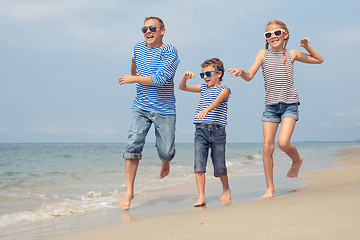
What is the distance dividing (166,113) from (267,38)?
4.96 feet

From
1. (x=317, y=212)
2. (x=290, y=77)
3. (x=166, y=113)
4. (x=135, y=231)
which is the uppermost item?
(x=290, y=77)

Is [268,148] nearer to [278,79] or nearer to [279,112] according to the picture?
[279,112]

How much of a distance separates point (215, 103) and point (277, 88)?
80cm

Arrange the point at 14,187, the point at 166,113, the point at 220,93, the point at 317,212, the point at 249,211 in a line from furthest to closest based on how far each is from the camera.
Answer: the point at 14,187 < the point at 166,113 < the point at 220,93 < the point at 249,211 < the point at 317,212

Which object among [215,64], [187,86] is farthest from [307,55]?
[187,86]

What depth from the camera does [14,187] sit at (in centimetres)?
832

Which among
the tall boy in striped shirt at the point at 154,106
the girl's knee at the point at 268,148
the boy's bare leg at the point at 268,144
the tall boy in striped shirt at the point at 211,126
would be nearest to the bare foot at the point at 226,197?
the tall boy in striped shirt at the point at 211,126

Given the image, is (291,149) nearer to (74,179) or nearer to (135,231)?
(135,231)

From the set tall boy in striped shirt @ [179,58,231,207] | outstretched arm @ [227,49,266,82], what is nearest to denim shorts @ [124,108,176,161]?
tall boy in striped shirt @ [179,58,231,207]

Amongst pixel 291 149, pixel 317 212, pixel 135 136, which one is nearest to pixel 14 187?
pixel 135 136

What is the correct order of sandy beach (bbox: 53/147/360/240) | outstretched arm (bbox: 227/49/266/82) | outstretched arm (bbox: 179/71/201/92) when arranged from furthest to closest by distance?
outstretched arm (bbox: 179/71/201/92) < outstretched arm (bbox: 227/49/266/82) < sandy beach (bbox: 53/147/360/240)

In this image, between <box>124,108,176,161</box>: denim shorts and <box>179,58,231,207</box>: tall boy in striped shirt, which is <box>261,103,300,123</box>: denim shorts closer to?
<box>179,58,231,207</box>: tall boy in striped shirt

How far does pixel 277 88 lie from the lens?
4.64 meters

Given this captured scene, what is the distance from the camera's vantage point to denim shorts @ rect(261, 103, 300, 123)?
181 inches
